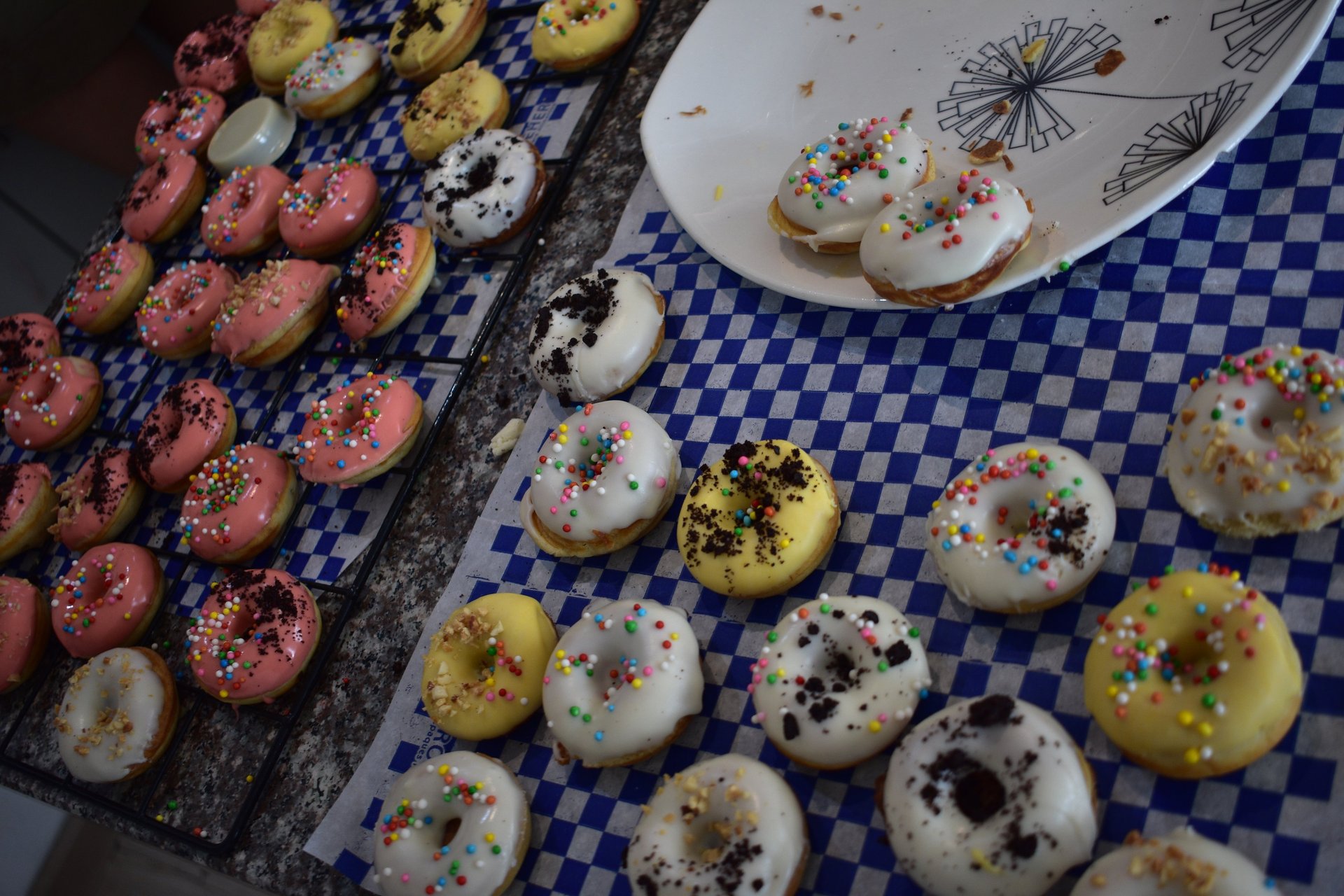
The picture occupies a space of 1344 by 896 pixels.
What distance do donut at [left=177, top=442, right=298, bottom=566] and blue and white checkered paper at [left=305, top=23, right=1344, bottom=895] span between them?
0.74 meters

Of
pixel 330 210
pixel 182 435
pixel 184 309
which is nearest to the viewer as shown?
pixel 182 435

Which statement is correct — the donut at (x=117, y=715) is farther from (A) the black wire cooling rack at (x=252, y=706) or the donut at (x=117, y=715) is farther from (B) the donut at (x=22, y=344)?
(B) the donut at (x=22, y=344)

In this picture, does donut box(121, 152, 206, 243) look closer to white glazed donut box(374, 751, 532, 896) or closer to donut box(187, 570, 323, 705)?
donut box(187, 570, 323, 705)

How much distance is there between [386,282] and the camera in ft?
9.76

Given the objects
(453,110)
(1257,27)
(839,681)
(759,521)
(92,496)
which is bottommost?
(839,681)

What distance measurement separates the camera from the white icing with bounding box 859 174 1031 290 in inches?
80.4

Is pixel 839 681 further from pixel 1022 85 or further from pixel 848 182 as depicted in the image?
pixel 1022 85

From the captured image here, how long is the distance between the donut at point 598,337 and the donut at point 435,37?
148 cm

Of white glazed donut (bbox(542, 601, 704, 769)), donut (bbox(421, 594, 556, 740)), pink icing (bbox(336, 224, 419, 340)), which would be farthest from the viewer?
pink icing (bbox(336, 224, 419, 340))

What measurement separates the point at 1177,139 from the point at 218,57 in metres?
4.13

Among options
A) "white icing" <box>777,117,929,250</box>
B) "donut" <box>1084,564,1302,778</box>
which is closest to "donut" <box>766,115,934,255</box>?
"white icing" <box>777,117,929,250</box>

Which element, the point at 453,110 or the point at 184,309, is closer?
the point at 453,110

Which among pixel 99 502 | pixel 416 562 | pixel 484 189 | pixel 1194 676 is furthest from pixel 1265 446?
pixel 99 502

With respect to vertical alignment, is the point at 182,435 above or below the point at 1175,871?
above
